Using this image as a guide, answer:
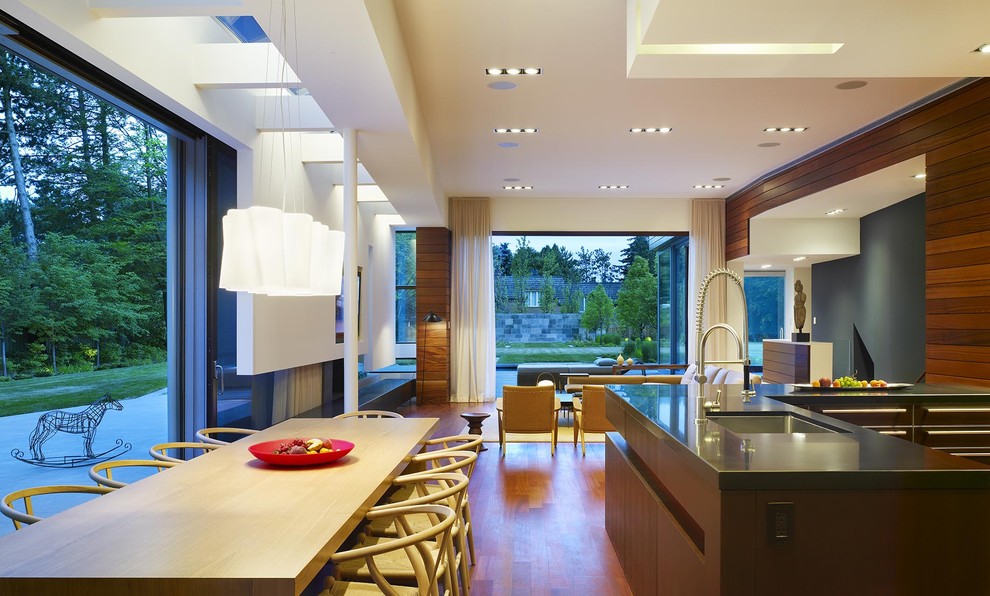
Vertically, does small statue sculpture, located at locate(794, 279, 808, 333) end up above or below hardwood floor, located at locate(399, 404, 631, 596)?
above

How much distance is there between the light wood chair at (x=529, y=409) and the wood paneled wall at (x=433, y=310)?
13.5 feet

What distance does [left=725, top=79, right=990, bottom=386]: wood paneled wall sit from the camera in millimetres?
5156

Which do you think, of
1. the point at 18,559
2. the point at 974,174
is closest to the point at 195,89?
the point at 18,559

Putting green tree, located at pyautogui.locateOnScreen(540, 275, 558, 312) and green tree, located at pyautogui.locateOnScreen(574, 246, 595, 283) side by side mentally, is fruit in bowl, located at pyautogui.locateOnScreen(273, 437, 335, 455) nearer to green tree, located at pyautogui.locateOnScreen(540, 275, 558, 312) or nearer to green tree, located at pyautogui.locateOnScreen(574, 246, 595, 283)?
green tree, located at pyautogui.locateOnScreen(540, 275, 558, 312)

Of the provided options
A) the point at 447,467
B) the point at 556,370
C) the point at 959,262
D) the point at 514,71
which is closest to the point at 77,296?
the point at 447,467

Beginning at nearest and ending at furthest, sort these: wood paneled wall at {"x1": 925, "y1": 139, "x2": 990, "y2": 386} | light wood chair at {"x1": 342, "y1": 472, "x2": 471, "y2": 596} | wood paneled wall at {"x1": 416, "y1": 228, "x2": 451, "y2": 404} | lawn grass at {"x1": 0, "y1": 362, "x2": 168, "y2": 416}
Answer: light wood chair at {"x1": 342, "y1": 472, "x2": 471, "y2": 596}
lawn grass at {"x1": 0, "y1": 362, "x2": 168, "y2": 416}
wood paneled wall at {"x1": 925, "y1": 139, "x2": 990, "y2": 386}
wood paneled wall at {"x1": 416, "y1": 228, "x2": 451, "y2": 404}

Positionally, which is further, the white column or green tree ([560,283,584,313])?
green tree ([560,283,584,313])

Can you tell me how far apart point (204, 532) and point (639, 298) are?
10768 millimetres

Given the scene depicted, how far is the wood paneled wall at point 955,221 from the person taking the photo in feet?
16.9

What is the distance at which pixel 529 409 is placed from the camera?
6.66m

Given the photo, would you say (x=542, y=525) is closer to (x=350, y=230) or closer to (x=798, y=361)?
(x=350, y=230)

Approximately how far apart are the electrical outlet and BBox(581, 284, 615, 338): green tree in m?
10.4

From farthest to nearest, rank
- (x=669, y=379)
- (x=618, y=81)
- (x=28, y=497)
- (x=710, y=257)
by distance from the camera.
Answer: (x=710, y=257) → (x=669, y=379) → (x=618, y=81) → (x=28, y=497)

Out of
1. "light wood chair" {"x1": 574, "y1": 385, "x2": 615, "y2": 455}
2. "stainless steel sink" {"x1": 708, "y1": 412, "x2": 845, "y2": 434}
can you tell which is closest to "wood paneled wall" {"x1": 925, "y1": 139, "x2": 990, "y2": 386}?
"light wood chair" {"x1": 574, "y1": 385, "x2": 615, "y2": 455}
